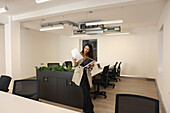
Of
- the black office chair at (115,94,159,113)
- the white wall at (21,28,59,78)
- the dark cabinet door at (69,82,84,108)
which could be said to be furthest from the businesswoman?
the white wall at (21,28,59,78)

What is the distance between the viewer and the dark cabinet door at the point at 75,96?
283 cm

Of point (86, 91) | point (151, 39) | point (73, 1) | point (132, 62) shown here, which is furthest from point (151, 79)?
point (73, 1)

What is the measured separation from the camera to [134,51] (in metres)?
6.79

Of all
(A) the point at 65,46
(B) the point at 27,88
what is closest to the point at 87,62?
(B) the point at 27,88

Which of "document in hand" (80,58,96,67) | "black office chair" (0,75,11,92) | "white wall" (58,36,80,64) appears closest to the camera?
"black office chair" (0,75,11,92)

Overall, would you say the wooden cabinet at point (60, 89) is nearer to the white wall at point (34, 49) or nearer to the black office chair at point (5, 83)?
the black office chair at point (5, 83)

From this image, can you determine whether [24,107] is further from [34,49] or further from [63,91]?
[34,49]

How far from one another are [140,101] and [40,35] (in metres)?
7.23

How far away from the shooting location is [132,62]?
270 inches

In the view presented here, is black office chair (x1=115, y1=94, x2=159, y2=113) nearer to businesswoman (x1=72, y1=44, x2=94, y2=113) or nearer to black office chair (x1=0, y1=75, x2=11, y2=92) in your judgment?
businesswoman (x1=72, y1=44, x2=94, y2=113)

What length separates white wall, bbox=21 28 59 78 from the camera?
6379mm

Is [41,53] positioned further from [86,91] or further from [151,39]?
[151,39]

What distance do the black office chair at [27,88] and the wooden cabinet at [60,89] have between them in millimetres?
1082

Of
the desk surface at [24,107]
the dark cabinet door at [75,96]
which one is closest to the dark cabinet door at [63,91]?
the dark cabinet door at [75,96]
